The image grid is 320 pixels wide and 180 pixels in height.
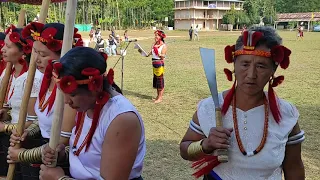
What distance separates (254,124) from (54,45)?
1.44 meters

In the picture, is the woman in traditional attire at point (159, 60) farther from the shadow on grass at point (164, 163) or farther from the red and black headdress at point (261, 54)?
the red and black headdress at point (261, 54)

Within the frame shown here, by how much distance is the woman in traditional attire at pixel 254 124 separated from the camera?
1.97 m

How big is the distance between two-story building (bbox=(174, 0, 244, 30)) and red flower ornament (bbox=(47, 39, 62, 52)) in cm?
8367

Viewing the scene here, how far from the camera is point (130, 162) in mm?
1950

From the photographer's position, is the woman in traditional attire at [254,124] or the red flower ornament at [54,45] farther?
the red flower ornament at [54,45]

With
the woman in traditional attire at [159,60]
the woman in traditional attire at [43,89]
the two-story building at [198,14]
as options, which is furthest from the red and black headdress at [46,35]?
the two-story building at [198,14]

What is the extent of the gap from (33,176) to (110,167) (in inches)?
50.0

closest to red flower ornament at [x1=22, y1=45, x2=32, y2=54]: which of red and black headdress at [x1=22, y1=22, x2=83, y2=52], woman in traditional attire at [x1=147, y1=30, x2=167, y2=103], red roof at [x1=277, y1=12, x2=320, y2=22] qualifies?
red and black headdress at [x1=22, y1=22, x2=83, y2=52]

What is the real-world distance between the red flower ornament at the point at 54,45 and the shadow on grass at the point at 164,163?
2719mm

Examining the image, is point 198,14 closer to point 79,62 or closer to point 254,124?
point 254,124

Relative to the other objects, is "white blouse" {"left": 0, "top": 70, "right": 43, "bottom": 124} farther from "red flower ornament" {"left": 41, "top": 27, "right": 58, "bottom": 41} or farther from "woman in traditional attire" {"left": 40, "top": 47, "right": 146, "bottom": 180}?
"woman in traditional attire" {"left": 40, "top": 47, "right": 146, "bottom": 180}

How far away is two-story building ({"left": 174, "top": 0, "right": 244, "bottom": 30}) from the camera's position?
85.2 metres

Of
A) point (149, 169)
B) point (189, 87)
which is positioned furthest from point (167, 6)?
point (149, 169)

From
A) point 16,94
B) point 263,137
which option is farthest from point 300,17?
point 263,137
